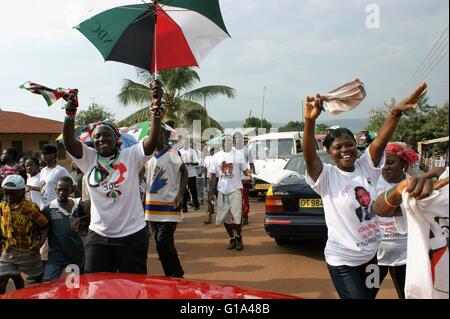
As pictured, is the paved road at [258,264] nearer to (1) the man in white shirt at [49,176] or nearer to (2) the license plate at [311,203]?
(2) the license plate at [311,203]

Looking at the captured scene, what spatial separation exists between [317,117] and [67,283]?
1.74 m

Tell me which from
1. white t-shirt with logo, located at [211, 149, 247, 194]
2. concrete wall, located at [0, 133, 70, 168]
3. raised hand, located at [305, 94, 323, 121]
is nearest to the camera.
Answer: raised hand, located at [305, 94, 323, 121]

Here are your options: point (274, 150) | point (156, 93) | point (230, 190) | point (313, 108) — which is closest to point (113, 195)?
point (156, 93)

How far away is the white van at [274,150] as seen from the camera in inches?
465

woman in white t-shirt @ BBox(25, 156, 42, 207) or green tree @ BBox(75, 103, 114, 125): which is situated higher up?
green tree @ BBox(75, 103, 114, 125)

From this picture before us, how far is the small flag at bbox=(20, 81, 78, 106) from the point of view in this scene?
287cm

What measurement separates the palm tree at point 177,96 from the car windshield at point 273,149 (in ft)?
27.6

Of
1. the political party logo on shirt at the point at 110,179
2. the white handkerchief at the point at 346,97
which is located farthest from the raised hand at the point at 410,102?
the political party logo on shirt at the point at 110,179

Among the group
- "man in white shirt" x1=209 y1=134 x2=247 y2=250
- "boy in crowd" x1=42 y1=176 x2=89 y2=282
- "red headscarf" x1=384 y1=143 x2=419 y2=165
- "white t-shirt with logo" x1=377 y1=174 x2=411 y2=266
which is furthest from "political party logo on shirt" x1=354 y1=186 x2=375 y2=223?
"man in white shirt" x1=209 y1=134 x2=247 y2=250

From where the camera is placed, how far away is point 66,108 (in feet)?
9.80

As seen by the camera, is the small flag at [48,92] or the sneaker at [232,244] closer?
the small flag at [48,92]

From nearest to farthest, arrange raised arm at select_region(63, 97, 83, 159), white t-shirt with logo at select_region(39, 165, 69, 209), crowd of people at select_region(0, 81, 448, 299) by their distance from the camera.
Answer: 1. crowd of people at select_region(0, 81, 448, 299)
2. raised arm at select_region(63, 97, 83, 159)
3. white t-shirt with logo at select_region(39, 165, 69, 209)

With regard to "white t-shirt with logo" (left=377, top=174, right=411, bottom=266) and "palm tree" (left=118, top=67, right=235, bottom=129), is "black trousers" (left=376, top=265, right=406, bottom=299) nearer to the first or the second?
"white t-shirt with logo" (left=377, top=174, right=411, bottom=266)

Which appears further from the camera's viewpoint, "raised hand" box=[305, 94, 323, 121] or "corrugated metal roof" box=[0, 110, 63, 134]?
"corrugated metal roof" box=[0, 110, 63, 134]
